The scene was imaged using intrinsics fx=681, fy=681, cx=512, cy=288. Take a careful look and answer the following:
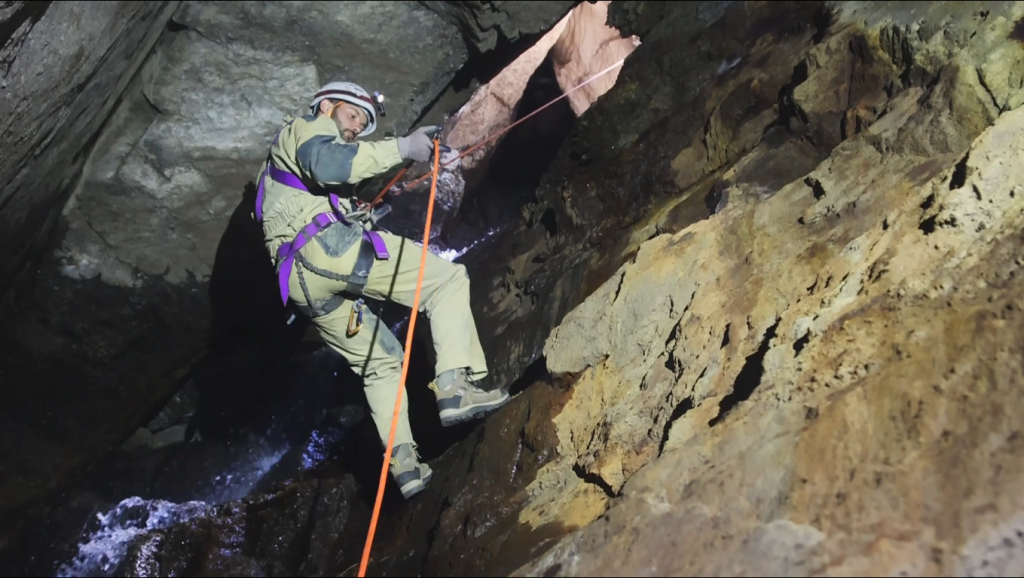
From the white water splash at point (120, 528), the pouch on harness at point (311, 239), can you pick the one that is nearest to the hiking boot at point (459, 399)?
the pouch on harness at point (311, 239)

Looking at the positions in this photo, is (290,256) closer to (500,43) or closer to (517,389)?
(517,389)

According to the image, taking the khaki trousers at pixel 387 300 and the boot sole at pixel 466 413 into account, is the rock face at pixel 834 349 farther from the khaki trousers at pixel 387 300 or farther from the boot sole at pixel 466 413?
the khaki trousers at pixel 387 300

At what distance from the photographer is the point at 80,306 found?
575 cm

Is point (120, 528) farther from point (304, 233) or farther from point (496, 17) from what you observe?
point (496, 17)

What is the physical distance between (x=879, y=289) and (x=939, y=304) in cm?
25

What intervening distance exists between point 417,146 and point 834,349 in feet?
7.68

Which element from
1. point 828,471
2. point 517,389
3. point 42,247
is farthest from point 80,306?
point 828,471

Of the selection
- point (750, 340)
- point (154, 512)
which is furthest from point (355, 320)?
point (154, 512)

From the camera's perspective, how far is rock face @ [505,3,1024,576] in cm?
212

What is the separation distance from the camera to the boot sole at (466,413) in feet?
12.9

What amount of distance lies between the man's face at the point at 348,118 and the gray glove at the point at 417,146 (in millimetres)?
662

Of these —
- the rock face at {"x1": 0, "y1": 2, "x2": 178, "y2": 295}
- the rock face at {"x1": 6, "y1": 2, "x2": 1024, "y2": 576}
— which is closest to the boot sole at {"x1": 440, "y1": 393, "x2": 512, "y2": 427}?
the rock face at {"x1": 6, "y1": 2, "x2": 1024, "y2": 576}

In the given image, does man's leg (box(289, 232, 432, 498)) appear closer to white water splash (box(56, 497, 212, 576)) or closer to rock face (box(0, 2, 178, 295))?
rock face (box(0, 2, 178, 295))

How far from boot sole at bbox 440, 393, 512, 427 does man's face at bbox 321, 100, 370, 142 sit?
1.83 metres
